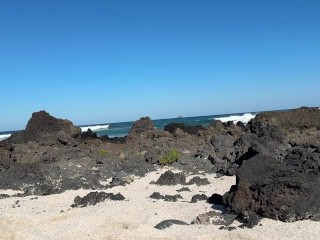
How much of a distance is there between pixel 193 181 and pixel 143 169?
143 inches

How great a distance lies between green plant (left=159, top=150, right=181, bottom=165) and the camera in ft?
57.9

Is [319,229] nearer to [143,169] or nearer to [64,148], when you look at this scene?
[143,169]

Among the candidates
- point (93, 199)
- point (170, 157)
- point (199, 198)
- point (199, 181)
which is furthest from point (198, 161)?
point (93, 199)

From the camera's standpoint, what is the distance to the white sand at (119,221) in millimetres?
7855

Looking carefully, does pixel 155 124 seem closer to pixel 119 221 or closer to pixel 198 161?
pixel 198 161

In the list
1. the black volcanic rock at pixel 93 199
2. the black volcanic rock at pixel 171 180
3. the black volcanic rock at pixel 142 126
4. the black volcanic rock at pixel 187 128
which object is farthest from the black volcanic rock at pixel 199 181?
the black volcanic rock at pixel 187 128

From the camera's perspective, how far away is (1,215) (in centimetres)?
999

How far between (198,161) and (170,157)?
1233 mm

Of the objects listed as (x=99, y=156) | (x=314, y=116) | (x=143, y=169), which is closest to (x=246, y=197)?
(x=143, y=169)

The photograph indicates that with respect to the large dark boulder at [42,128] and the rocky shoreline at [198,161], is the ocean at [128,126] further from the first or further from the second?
the rocky shoreline at [198,161]

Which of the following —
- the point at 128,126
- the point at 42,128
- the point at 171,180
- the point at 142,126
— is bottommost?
the point at 171,180

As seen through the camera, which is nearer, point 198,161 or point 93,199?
point 93,199

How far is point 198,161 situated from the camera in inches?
687

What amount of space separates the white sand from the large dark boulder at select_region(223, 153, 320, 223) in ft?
0.87
